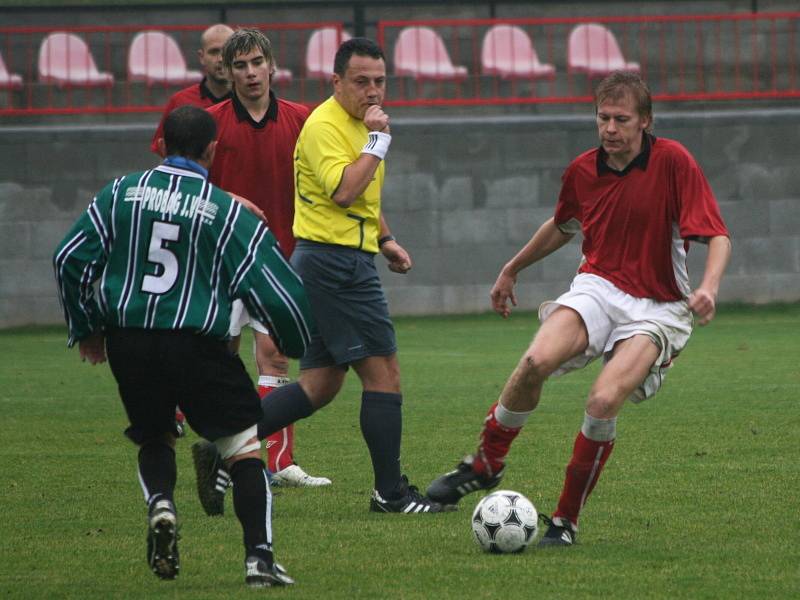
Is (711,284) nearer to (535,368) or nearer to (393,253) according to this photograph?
(535,368)

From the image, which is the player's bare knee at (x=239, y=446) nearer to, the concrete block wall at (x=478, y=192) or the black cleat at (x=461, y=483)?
the black cleat at (x=461, y=483)

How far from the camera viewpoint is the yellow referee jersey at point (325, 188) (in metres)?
6.44

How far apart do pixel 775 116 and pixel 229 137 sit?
34.2 feet

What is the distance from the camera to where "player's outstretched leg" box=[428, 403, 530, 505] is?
597 cm

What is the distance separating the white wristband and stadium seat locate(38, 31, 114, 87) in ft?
38.8

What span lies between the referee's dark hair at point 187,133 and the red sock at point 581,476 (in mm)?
1879

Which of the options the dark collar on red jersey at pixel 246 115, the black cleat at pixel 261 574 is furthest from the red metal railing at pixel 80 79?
the black cleat at pixel 261 574

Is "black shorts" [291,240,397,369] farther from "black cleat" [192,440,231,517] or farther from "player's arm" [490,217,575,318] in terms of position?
"black cleat" [192,440,231,517]

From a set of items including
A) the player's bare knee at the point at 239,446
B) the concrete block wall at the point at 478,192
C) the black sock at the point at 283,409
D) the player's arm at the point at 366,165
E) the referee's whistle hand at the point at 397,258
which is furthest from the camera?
the concrete block wall at the point at 478,192

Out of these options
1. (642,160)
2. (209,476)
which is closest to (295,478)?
(209,476)

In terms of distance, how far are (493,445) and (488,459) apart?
0.22 ft

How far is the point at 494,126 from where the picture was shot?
53.7 ft

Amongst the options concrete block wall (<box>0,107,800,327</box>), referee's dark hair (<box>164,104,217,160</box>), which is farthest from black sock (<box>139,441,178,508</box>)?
concrete block wall (<box>0,107,800,327</box>)

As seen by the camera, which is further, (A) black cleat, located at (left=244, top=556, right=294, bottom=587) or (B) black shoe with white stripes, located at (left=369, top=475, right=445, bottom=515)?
(B) black shoe with white stripes, located at (left=369, top=475, right=445, bottom=515)
